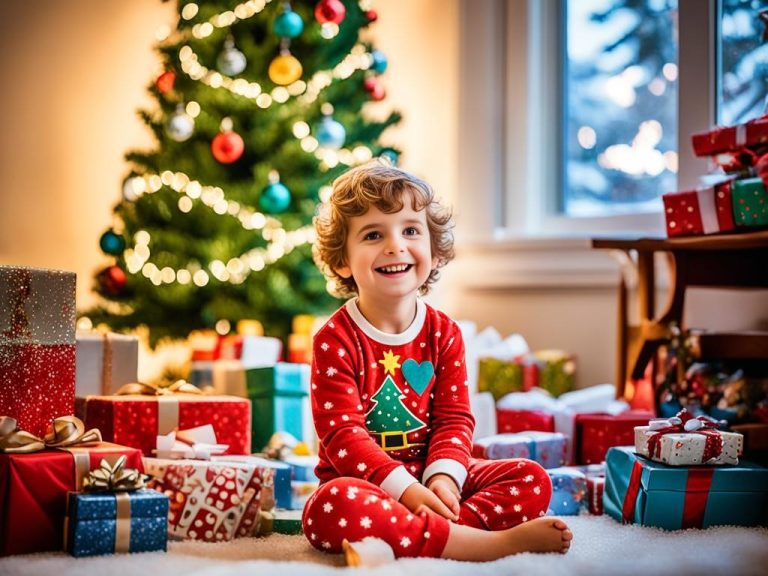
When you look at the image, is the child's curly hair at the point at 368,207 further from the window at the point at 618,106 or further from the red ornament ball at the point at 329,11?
the window at the point at 618,106

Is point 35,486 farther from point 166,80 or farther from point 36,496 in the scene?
point 166,80

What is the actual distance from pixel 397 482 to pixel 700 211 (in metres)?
1.02

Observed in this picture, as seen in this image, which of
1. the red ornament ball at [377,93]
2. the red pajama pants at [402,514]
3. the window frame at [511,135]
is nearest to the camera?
the red pajama pants at [402,514]

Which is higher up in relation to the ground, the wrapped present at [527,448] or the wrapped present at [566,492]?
the wrapped present at [527,448]

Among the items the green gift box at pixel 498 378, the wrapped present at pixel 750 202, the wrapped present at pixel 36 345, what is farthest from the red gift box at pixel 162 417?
the wrapped present at pixel 750 202

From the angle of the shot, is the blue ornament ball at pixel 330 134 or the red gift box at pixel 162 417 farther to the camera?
the blue ornament ball at pixel 330 134

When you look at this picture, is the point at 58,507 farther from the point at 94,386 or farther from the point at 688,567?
the point at 688,567

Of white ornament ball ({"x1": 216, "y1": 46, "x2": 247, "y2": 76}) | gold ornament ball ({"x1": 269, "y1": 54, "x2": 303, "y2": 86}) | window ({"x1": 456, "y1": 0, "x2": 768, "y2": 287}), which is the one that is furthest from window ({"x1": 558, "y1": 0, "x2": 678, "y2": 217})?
white ornament ball ({"x1": 216, "y1": 46, "x2": 247, "y2": 76})

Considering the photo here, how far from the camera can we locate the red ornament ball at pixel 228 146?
2686mm

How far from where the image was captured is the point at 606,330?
2912 millimetres

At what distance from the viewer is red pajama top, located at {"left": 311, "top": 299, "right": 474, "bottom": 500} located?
150 centimetres

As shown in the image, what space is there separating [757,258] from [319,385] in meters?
1.30

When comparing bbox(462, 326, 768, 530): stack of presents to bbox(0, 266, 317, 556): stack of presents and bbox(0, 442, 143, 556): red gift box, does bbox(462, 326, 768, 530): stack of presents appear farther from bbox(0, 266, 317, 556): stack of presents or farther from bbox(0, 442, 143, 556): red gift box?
bbox(0, 442, 143, 556): red gift box

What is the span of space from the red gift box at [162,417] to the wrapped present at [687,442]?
737 millimetres
